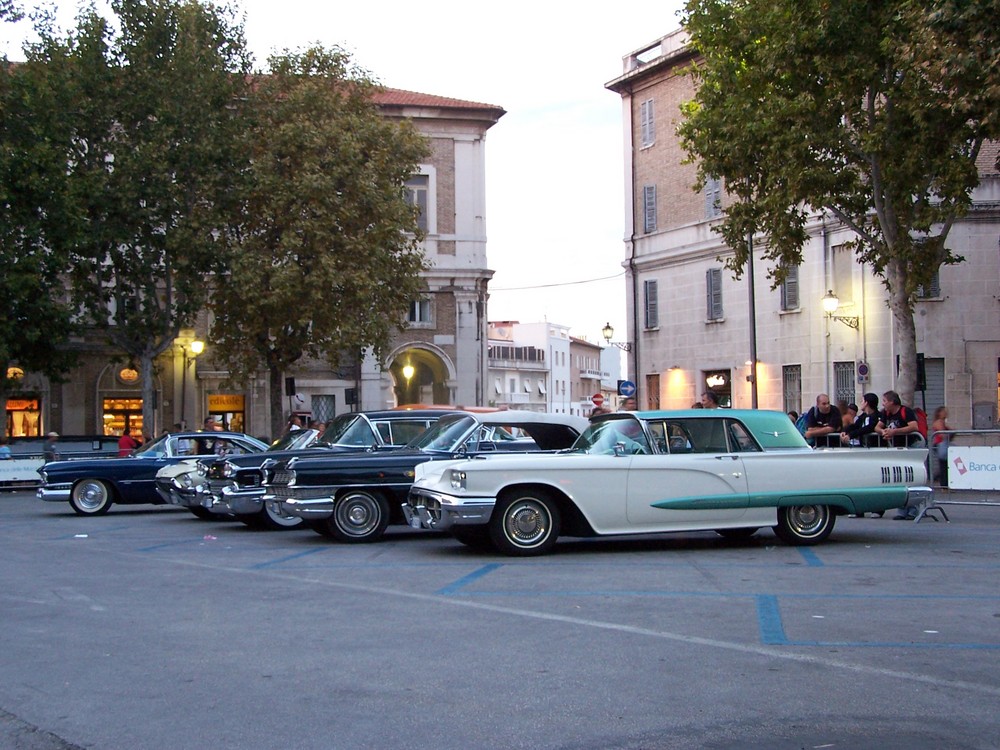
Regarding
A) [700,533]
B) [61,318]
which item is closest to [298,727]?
[700,533]

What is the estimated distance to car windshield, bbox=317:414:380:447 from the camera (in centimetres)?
1660

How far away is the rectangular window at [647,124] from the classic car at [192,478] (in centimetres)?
2814

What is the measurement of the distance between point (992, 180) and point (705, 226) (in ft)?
33.1

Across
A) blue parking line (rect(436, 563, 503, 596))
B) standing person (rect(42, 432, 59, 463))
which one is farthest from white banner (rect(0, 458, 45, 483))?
blue parking line (rect(436, 563, 503, 596))

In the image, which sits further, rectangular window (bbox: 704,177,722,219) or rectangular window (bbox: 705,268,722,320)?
rectangular window (bbox: 704,177,722,219)

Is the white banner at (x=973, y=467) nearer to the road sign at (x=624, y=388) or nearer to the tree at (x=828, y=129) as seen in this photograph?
the tree at (x=828, y=129)

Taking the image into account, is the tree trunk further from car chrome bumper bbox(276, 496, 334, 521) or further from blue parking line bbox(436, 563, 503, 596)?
blue parking line bbox(436, 563, 503, 596)

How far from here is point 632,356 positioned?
45.6m

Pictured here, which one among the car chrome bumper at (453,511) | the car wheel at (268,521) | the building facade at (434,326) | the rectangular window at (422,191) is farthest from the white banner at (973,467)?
the rectangular window at (422,191)

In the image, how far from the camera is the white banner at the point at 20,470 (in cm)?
2919

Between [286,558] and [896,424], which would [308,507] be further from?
[896,424]

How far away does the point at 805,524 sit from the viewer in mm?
13727

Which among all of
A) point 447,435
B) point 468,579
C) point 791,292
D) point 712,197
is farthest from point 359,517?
point 712,197

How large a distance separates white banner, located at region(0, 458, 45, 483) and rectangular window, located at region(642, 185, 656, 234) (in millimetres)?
23413
